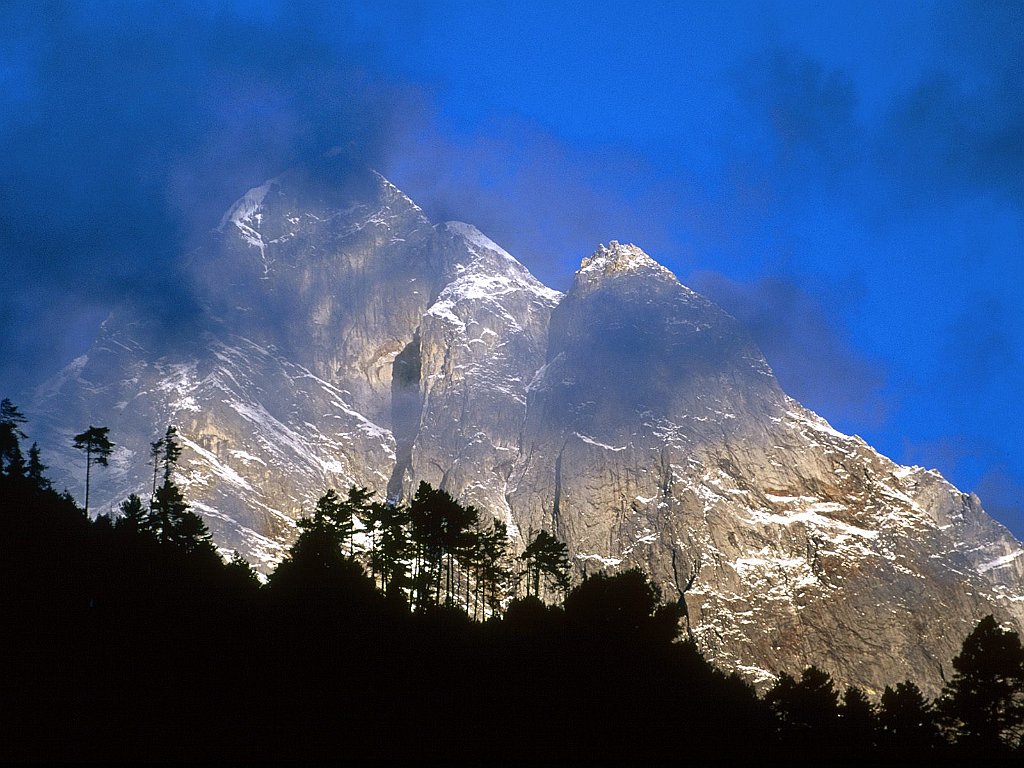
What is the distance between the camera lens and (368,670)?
57.2 meters

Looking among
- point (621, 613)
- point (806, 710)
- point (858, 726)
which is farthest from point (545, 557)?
point (858, 726)

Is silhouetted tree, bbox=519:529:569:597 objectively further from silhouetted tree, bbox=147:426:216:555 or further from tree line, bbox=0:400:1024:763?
silhouetted tree, bbox=147:426:216:555

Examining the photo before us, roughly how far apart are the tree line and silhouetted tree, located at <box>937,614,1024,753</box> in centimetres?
12

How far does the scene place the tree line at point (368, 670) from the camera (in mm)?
45281

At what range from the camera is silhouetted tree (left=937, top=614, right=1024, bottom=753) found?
205ft

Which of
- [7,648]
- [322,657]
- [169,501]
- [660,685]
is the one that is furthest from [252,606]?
[169,501]

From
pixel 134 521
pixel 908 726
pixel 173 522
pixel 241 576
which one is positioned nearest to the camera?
pixel 908 726

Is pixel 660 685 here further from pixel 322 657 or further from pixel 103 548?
pixel 103 548

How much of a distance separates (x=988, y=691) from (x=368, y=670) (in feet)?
109

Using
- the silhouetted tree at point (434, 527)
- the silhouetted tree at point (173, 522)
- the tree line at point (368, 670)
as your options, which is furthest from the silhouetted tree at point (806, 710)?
the silhouetted tree at point (173, 522)

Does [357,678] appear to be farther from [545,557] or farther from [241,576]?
[545,557]

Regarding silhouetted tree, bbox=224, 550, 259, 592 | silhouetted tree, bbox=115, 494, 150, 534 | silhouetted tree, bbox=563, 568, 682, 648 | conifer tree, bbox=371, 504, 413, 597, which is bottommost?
silhouetted tree, bbox=563, 568, 682, 648

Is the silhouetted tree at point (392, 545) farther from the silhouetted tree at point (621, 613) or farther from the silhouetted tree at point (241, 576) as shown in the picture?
the silhouetted tree at point (621, 613)

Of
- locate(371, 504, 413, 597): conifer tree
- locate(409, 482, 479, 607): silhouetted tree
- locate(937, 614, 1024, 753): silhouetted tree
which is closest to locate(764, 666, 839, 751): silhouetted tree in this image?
locate(937, 614, 1024, 753): silhouetted tree
